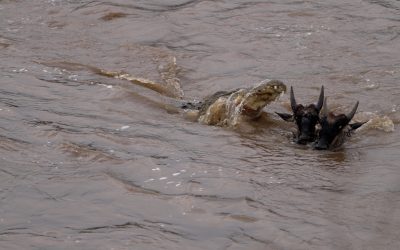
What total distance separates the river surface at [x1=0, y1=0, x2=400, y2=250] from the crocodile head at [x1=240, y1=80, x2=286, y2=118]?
6.6 inches

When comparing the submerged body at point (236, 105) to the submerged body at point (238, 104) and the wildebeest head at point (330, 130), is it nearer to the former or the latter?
the submerged body at point (238, 104)

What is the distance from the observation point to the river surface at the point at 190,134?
438cm

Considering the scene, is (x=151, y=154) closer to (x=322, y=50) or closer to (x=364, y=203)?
(x=364, y=203)

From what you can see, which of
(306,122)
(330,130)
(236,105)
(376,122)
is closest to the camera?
(330,130)

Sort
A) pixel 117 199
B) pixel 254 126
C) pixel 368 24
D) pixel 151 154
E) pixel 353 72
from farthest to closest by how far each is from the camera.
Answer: pixel 368 24 → pixel 353 72 → pixel 254 126 → pixel 151 154 → pixel 117 199

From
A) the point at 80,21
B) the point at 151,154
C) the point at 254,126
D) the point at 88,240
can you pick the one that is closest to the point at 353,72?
the point at 254,126

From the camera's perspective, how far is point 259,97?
7336mm

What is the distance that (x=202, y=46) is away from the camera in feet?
33.8

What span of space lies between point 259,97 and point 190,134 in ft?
3.50

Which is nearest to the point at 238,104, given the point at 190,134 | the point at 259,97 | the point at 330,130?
the point at 259,97

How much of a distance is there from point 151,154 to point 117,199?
1090 mm

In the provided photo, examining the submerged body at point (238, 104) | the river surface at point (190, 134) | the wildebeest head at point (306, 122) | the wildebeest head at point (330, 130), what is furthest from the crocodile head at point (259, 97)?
the wildebeest head at point (330, 130)

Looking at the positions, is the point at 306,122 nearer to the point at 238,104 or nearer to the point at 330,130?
the point at 330,130

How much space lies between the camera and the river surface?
Answer: 4.38m
